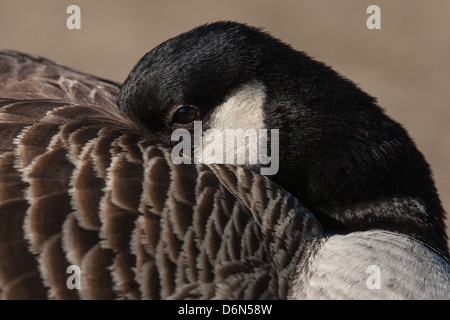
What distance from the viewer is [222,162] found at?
311 cm

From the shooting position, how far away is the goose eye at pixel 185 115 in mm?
3078

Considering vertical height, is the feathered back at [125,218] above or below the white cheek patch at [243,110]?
below

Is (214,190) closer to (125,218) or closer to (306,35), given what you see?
(125,218)

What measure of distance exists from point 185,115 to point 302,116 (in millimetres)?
547

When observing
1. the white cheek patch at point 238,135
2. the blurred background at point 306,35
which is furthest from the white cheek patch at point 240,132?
the blurred background at point 306,35

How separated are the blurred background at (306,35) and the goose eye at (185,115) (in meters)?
4.74

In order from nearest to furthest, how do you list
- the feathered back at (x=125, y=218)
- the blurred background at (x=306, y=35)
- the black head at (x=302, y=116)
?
1. the feathered back at (x=125, y=218)
2. the black head at (x=302, y=116)
3. the blurred background at (x=306, y=35)

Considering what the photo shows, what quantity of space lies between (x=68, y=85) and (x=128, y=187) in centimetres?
127

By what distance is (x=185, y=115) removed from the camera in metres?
3.09

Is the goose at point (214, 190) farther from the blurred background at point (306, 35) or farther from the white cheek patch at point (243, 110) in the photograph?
the blurred background at point (306, 35)

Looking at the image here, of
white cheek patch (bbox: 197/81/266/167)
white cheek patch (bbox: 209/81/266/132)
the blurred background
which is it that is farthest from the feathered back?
the blurred background

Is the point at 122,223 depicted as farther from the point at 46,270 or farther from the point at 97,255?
the point at 46,270

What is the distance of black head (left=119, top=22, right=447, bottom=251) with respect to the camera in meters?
3.05
